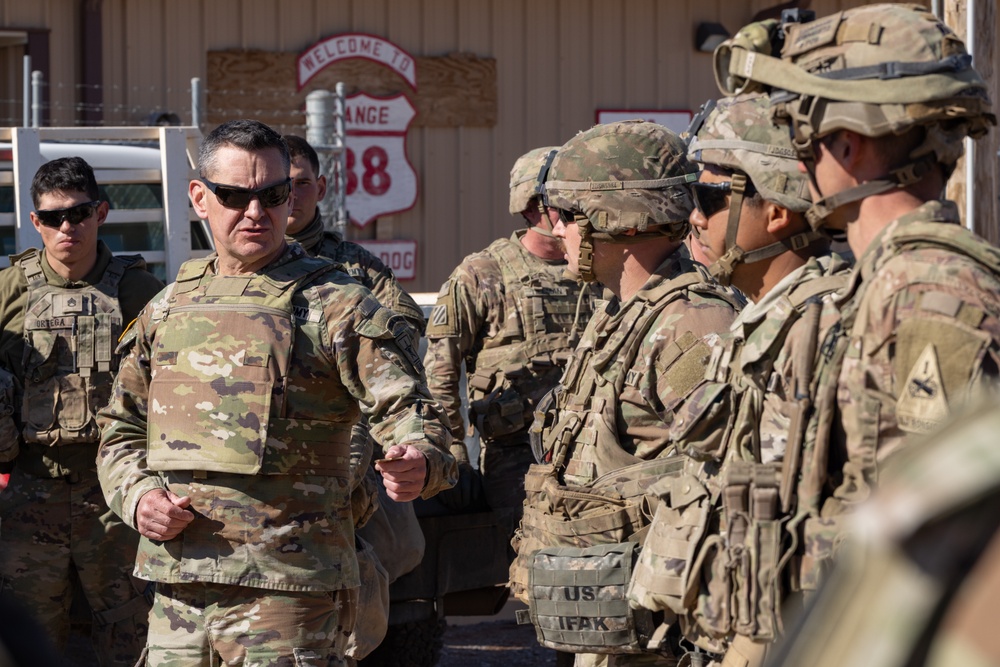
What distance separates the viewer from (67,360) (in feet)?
17.8

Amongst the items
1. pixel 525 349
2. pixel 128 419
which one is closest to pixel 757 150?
pixel 128 419

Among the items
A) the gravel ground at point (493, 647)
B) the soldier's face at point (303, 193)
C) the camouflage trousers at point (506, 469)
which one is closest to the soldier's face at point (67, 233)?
the soldier's face at point (303, 193)

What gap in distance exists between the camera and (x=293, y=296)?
3.88 meters

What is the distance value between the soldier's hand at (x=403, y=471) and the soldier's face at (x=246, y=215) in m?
0.78

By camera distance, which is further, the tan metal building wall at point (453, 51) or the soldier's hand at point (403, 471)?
the tan metal building wall at point (453, 51)

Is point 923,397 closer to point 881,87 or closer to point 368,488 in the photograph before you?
point 881,87

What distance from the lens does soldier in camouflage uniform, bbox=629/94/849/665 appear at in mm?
2693

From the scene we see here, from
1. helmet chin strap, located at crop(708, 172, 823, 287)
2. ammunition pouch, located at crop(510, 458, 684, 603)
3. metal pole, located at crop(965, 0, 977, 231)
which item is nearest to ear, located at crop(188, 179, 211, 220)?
ammunition pouch, located at crop(510, 458, 684, 603)

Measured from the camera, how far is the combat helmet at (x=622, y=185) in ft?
13.8

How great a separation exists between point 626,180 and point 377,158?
30.2ft

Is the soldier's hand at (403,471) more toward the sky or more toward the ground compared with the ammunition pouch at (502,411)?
more toward the sky

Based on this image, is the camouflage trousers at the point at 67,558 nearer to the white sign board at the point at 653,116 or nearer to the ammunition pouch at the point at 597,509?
the ammunition pouch at the point at 597,509

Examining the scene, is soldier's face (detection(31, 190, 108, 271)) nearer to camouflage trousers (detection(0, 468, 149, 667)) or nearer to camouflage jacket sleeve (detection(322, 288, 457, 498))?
camouflage trousers (detection(0, 468, 149, 667))

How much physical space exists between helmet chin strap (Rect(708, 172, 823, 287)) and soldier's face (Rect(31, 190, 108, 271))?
120 inches
